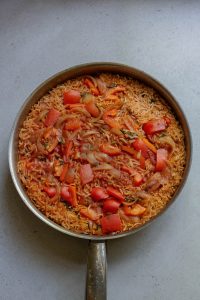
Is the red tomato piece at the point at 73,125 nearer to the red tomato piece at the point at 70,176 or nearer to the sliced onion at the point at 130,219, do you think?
the red tomato piece at the point at 70,176

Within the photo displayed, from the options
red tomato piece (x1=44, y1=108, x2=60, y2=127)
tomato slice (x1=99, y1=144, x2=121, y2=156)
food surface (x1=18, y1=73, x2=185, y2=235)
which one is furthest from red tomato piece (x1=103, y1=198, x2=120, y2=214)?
red tomato piece (x1=44, y1=108, x2=60, y2=127)

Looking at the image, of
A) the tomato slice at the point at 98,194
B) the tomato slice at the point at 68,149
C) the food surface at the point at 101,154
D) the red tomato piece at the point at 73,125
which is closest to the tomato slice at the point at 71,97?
the food surface at the point at 101,154

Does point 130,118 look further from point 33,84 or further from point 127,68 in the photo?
point 33,84

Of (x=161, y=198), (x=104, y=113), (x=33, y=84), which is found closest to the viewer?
(x=161, y=198)

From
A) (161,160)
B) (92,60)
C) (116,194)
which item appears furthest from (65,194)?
(92,60)

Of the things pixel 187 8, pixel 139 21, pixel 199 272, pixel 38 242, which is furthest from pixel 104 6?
pixel 199 272

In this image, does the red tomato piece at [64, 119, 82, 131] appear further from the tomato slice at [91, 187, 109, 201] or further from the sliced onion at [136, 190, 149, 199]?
the sliced onion at [136, 190, 149, 199]
